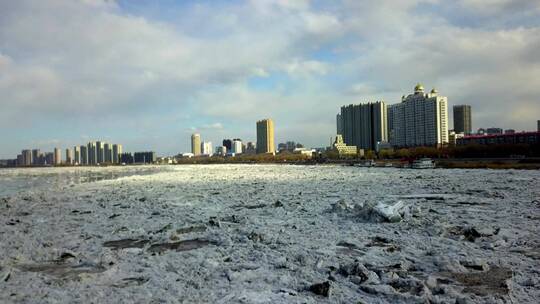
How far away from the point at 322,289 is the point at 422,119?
189m

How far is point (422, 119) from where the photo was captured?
7106 inches

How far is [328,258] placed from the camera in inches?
298

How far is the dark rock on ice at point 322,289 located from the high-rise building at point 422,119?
18014 cm

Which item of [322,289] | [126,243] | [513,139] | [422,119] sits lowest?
[126,243]

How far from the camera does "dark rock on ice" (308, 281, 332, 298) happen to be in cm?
553

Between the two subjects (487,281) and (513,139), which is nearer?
(487,281)

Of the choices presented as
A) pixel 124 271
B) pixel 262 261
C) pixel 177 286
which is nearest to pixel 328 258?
pixel 262 261

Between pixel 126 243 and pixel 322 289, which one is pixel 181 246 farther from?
pixel 322 289

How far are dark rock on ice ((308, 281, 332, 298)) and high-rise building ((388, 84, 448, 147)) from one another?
180m

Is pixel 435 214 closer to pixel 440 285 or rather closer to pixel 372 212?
pixel 372 212

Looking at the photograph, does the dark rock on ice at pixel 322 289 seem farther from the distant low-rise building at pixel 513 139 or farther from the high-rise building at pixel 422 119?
the high-rise building at pixel 422 119

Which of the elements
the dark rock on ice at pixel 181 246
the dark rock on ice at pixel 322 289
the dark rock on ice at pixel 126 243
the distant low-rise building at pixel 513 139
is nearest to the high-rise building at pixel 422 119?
the distant low-rise building at pixel 513 139

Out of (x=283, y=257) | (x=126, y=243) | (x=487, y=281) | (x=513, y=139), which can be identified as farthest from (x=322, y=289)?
(x=513, y=139)

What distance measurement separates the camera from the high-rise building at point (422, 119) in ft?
565
